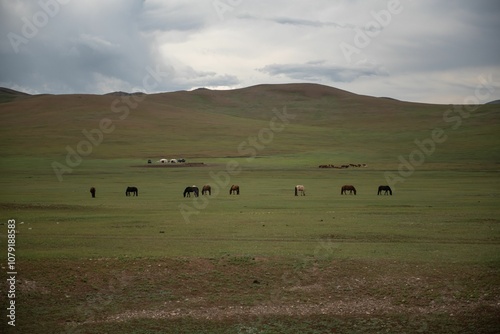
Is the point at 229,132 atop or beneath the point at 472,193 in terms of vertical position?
atop

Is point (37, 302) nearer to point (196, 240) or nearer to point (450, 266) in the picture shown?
point (196, 240)

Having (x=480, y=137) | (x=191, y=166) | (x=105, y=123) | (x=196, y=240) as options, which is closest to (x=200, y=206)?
(x=196, y=240)

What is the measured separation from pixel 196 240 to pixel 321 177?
143 feet

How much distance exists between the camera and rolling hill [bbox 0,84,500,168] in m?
98.5

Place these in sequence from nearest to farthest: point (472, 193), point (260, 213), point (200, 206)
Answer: point (260, 213) → point (200, 206) → point (472, 193)

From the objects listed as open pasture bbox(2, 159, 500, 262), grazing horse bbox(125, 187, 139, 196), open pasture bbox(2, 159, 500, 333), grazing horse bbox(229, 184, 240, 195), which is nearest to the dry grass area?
open pasture bbox(2, 159, 500, 333)

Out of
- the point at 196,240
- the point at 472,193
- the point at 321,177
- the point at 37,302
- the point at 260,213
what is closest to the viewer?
the point at 37,302

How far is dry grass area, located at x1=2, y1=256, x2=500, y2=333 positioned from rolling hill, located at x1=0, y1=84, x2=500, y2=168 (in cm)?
6972

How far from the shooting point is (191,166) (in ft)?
261

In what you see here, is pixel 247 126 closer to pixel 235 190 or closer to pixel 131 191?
pixel 235 190

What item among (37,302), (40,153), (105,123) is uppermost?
(105,123)

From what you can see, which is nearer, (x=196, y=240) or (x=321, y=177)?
(x=196, y=240)

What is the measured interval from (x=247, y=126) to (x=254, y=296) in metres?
118

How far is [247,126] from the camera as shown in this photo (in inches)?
5246
